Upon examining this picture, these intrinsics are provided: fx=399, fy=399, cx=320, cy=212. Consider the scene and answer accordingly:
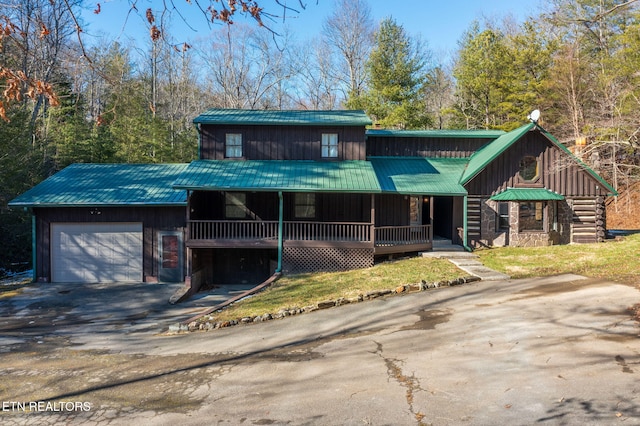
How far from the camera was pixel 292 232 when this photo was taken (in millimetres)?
17688

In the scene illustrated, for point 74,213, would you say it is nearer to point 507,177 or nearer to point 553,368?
point 553,368

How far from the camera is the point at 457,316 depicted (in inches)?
406

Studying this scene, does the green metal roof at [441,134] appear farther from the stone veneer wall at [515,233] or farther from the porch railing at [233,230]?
the porch railing at [233,230]

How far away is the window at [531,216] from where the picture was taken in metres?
19.5

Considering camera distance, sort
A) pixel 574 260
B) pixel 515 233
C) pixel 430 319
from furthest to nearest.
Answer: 1. pixel 515 233
2. pixel 574 260
3. pixel 430 319

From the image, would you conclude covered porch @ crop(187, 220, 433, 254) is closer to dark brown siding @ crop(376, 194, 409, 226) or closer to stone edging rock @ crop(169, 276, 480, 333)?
dark brown siding @ crop(376, 194, 409, 226)

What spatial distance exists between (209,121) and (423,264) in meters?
11.9

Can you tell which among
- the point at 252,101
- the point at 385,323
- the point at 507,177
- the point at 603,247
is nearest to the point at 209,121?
the point at 385,323

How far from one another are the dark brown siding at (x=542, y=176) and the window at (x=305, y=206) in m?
7.91

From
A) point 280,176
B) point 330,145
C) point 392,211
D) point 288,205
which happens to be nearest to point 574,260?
point 392,211

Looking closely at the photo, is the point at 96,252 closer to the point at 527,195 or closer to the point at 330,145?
the point at 330,145

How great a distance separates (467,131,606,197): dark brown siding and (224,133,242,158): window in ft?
38.3

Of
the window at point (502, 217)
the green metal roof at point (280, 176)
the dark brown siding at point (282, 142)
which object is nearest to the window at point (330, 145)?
the dark brown siding at point (282, 142)
